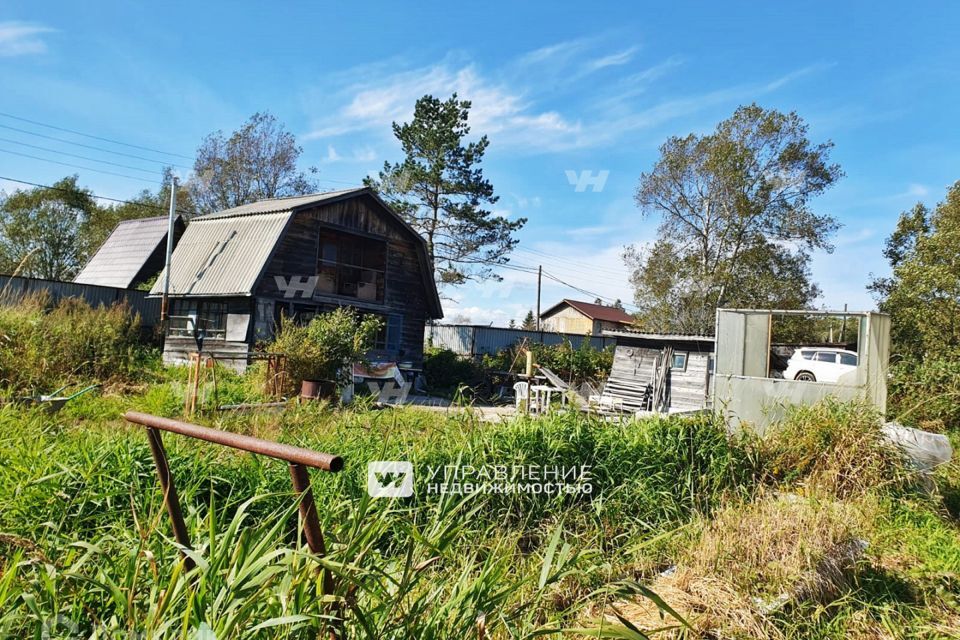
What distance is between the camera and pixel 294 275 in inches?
604

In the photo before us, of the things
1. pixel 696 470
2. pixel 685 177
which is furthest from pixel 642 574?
pixel 685 177

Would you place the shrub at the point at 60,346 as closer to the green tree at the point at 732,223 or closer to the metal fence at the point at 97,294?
the metal fence at the point at 97,294

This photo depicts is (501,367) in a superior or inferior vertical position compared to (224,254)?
inferior

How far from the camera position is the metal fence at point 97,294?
1499cm

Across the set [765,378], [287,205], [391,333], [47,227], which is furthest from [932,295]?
[47,227]

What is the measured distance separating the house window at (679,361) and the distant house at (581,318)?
27.9 meters

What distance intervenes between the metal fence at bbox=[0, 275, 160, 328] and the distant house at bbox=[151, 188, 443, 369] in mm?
1095

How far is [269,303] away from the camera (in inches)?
586

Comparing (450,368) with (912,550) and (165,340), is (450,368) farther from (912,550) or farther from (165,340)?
(912,550)

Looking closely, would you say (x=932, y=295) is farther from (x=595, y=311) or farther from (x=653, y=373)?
(x=595, y=311)

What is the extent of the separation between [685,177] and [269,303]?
17837 mm

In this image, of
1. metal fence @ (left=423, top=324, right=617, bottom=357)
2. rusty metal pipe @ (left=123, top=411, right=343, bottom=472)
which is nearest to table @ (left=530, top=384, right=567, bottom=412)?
rusty metal pipe @ (left=123, top=411, right=343, bottom=472)

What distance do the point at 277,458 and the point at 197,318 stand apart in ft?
53.3

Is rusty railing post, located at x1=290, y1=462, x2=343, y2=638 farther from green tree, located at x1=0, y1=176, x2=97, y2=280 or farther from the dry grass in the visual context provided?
green tree, located at x1=0, y1=176, x2=97, y2=280
